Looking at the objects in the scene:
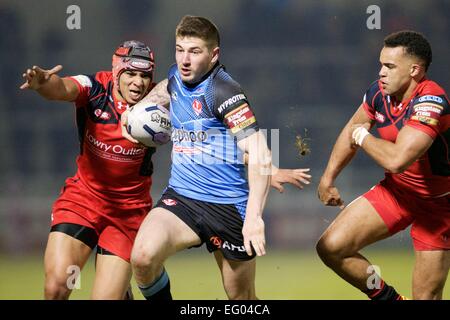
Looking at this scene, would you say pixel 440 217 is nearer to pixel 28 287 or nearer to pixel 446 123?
pixel 446 123

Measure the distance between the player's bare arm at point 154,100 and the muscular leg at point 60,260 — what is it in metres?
0.81

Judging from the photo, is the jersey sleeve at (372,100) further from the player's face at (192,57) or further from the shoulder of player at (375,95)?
the player's face at (192,57)

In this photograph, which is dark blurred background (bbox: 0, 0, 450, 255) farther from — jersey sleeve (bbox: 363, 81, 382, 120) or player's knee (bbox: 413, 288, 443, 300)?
player's knee (bbox: 413, 288, 443, 300)

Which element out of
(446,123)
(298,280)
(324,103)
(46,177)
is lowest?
(298,280)

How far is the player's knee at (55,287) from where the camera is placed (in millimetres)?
5781

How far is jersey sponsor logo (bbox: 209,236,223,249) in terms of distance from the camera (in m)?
5.80

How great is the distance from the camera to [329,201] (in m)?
6.41

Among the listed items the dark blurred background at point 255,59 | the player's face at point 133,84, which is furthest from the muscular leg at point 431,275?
the dark blurred background at point 255,59

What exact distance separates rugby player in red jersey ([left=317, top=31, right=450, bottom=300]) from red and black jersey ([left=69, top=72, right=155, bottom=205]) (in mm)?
1375

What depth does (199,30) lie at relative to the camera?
18.6ft

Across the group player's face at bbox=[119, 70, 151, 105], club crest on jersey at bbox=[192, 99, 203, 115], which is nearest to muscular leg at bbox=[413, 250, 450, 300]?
club crest on jersey at bbox=[192, 99, 203, 115]

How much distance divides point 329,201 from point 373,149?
28.2 inches

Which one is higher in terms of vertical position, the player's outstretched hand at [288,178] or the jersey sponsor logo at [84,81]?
the jersey sponsor logo at [84,81]

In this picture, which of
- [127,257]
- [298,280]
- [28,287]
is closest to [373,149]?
[127,257]
